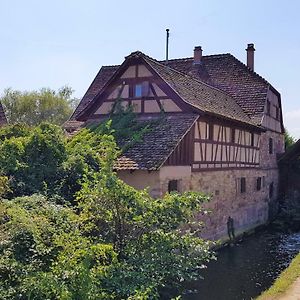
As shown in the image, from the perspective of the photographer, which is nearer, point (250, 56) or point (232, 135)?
point (232, 135)

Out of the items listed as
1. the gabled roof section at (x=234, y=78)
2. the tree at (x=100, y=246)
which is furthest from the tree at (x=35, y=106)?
the tree at (x=100, y=246)

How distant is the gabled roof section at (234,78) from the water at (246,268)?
6372 mm

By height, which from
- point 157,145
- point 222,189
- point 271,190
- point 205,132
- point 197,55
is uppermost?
point 197,55

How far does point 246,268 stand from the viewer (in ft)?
48.2

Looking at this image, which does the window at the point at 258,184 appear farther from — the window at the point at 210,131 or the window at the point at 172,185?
the window at the point at 172,185

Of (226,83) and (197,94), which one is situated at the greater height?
(226,83)

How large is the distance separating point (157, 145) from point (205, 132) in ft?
9.95

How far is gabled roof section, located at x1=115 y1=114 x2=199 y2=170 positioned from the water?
155 inches

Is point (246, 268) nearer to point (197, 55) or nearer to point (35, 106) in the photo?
point (197, 55)

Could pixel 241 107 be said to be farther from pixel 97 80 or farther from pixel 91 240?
pixel 91 240

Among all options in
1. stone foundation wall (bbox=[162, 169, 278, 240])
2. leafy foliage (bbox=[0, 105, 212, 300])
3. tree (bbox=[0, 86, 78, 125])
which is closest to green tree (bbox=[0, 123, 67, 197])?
leafy foliage (bbox=[0, 105, 212, 300])

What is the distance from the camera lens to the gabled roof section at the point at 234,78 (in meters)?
22.8

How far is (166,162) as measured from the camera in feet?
44.3

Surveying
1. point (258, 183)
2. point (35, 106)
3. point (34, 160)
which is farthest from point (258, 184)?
point (35, 106)
